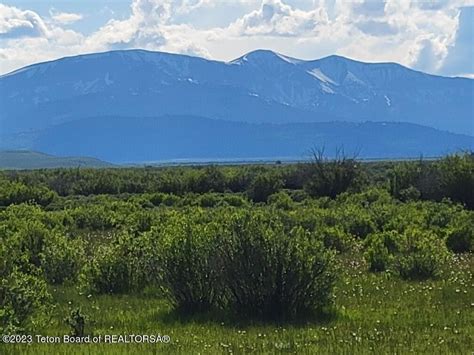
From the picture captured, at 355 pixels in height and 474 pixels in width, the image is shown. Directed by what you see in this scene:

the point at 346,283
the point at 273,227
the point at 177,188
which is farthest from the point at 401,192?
the point at 273,227

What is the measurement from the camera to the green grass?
8.83 meters

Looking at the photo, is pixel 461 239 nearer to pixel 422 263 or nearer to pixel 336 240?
pixel 336 240

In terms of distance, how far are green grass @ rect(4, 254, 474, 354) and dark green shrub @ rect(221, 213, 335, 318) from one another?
0.37 metres

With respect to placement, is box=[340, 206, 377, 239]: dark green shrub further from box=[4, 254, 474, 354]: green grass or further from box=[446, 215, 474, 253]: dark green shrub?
box=[4, 254, 474, 354]: green grass

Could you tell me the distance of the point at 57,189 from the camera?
59125mm

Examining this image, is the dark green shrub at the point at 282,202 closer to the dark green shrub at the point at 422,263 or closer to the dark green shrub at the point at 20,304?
the dark green shrub at the point at 422,263

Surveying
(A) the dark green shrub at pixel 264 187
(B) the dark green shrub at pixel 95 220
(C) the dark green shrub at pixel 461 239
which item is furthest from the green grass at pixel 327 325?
(A) the dark green shrub at pixel 264 187

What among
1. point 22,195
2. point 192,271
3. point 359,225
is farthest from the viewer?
point 22,195

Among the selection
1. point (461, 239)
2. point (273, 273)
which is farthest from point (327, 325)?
point (461, 239)

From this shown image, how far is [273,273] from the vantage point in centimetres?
1109

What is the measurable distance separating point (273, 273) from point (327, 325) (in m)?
1.03

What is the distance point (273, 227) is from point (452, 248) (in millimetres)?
9146

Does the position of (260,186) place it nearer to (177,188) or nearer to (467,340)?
(177,188)

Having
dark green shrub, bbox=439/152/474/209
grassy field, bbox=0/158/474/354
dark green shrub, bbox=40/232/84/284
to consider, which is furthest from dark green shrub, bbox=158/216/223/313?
dark green shrub, bbox=439/152/474/209
